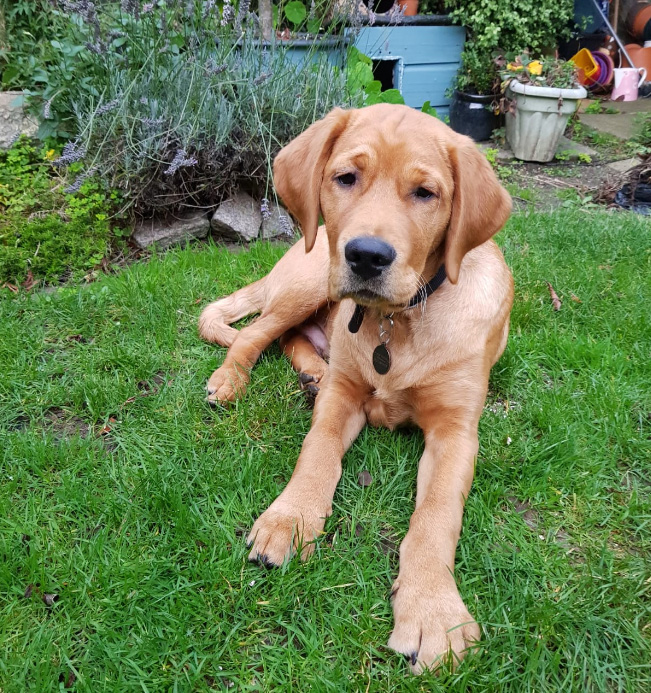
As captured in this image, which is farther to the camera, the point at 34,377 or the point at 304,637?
the point at 34,377

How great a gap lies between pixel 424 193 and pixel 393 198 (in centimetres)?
13

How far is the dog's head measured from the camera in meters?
1.92

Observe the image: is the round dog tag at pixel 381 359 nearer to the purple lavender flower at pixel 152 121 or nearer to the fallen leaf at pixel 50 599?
the fallen leaf at pixel 50 599

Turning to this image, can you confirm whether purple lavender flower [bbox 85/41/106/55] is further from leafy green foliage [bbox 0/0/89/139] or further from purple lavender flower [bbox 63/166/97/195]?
purple lavender flower [bbox 63/166/97/195]

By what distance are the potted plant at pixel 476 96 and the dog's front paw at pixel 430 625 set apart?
6.64 metres

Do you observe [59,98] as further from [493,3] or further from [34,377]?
[493,3]

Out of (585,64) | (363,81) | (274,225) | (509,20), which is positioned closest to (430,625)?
(274,225)

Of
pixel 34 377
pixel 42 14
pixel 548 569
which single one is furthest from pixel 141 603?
pixel 42 14

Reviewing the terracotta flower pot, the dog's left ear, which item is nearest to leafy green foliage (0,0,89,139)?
the dog's left ear

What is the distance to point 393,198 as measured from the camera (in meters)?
2.04

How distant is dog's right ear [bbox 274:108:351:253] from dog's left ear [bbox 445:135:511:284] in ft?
1.62

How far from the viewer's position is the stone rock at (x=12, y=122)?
15.0 ft

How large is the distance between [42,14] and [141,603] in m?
5.18

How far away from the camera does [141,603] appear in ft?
5.62
